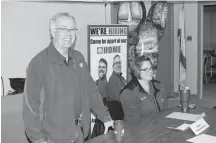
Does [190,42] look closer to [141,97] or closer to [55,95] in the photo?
[141,97]

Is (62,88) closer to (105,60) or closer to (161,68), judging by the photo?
(105,60)

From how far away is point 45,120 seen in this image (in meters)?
1.96

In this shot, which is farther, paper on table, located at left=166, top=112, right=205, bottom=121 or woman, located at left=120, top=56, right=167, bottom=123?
woman, located at left=120, top=56, right=167, bottom=123

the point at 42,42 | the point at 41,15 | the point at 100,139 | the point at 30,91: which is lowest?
the point at 100,139

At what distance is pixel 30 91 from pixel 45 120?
237 millimetres

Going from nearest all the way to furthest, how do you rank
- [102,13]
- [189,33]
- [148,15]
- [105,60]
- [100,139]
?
[100,139] < [105,60] < [102,13] < [148,15] < [189,33]

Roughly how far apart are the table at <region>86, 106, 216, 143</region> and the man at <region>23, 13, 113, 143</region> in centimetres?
24

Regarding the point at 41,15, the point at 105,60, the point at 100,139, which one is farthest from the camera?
the point at 105,60

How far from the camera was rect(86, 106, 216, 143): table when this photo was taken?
181 centimetres

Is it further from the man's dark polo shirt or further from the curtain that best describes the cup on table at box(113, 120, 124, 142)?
the curtain

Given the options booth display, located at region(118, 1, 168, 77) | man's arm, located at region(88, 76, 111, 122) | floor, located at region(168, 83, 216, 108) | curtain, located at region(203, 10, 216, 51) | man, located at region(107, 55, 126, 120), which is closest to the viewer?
man's arm, located at region(88, 76, 111, 122)

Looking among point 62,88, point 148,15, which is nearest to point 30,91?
point 62,88

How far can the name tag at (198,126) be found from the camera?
193 cm

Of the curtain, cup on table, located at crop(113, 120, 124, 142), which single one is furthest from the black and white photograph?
the curtain
